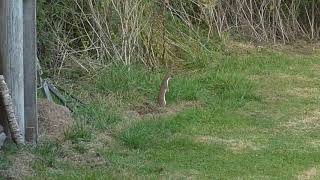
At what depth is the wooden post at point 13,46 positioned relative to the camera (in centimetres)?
594

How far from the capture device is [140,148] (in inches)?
253

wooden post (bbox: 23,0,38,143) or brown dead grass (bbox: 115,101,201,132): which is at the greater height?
wooden post (bbox: 23,0,38,143)

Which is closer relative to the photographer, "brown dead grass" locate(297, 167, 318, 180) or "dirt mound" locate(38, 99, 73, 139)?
"brown dead grass" locate(297, 167, 318, 180)

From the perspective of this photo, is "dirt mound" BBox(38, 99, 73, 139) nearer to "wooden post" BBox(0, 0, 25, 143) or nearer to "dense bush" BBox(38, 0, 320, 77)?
"wooden post" BBox(0, 0, 25, 143)

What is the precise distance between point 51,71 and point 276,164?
3.49 metres

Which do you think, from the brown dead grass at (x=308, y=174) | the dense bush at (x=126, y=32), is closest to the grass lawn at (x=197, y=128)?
the brown dead grass at (x=308, y=174)

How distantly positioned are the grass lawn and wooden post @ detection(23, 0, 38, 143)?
17 cm

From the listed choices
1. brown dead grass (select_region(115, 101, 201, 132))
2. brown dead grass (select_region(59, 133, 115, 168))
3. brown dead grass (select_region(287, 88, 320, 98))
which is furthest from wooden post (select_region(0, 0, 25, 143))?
brown dead grass (select_region(287, 88, 320, 98))

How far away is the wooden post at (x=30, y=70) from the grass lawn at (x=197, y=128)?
17 cm

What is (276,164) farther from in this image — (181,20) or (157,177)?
(181,20)

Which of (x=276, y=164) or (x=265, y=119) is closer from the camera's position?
(x=276, y=164)

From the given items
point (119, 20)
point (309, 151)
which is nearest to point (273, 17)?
point (119, 20)

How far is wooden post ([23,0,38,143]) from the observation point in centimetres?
616

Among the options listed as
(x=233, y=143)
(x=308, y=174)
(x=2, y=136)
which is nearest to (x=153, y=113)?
(x=233, y=143)
